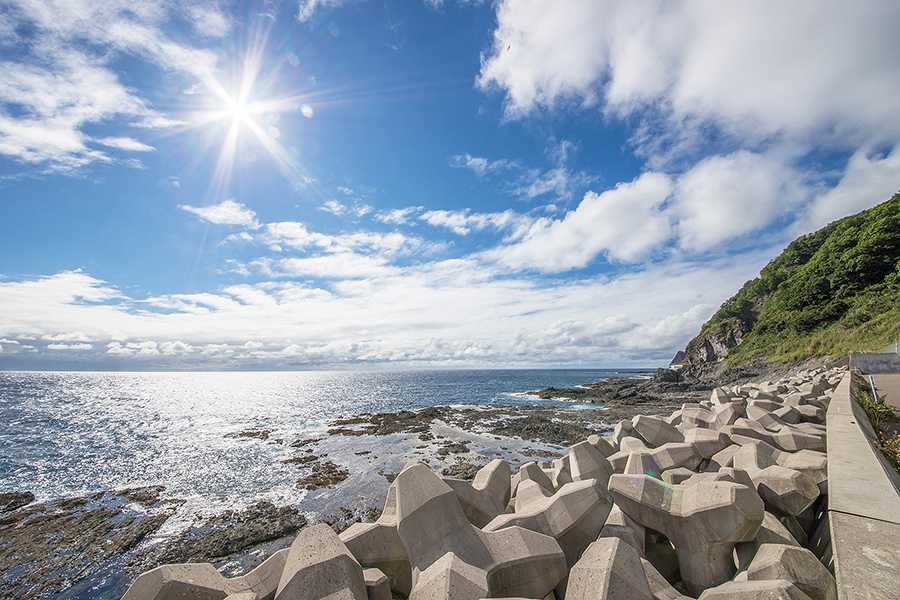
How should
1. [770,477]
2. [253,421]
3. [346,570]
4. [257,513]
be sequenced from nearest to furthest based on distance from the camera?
[346,570]
[770,477]
[257,513]
[253,421]

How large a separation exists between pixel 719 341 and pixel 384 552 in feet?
264

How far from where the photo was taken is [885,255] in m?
34.0

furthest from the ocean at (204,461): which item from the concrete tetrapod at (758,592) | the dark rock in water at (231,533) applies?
the concrete tetrapod at (758,592)

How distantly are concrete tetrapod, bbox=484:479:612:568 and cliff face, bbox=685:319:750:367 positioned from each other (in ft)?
237

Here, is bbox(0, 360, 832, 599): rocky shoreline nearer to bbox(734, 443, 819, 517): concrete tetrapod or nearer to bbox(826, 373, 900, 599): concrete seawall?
bbox(734, 443, 819, 517): concrete tetrapod


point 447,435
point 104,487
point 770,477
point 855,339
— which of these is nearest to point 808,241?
point 855,339

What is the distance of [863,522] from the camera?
8.98ft

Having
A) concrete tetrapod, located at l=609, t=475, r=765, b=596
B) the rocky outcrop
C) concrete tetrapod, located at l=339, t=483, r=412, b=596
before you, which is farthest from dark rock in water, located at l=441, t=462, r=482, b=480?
concrete tetrapod, located at l=609, t=475, r=765, b=596

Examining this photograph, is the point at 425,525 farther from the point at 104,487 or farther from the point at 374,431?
the point at 374,431

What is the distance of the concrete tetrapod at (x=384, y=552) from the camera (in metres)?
3.95

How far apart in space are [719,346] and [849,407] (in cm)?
7185

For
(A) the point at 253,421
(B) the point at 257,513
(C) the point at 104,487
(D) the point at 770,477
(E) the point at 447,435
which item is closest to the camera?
(D) the point at 770,477

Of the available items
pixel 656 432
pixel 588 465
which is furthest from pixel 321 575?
pixel 656 432

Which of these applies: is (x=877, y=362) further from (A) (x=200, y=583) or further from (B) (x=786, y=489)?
(A) (x=200, y=583)
